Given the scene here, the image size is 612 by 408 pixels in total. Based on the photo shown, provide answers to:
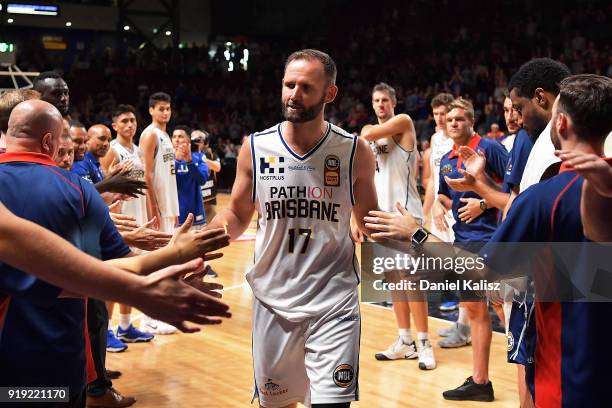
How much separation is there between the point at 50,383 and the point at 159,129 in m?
5.27

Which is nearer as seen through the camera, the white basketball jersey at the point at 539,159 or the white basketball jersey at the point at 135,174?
the white basketball jersey at the point at 539,159

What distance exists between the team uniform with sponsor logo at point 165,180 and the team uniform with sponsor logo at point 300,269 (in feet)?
13.5

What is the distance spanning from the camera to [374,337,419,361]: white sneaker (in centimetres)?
645

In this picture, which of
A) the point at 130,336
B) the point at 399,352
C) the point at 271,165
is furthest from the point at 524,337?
the point at 130,336

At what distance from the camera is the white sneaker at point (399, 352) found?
21.1 ft

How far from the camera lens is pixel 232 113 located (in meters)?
25.6

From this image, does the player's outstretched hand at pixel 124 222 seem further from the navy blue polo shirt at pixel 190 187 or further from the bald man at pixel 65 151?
the navy blue polo shirt at pixel 190 187

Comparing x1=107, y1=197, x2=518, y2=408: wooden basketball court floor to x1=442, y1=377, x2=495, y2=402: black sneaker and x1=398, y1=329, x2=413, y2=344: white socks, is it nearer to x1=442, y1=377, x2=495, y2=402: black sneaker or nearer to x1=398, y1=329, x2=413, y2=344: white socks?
x1=442, y1=377, x2=495, y2=402: black sneaker

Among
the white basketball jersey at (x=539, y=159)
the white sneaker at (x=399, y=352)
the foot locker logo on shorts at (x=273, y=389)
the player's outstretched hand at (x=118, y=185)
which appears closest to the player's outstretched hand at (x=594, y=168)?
the white basketball jersey at (x=539, y=159)

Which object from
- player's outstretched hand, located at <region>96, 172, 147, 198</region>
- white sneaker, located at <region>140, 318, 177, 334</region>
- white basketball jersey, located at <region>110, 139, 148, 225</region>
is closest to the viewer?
player's outstretched hand, located at <region>96, 172, 147, 198</region>

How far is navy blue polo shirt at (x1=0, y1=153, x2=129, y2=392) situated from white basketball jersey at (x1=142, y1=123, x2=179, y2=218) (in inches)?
191

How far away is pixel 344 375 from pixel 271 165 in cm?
112

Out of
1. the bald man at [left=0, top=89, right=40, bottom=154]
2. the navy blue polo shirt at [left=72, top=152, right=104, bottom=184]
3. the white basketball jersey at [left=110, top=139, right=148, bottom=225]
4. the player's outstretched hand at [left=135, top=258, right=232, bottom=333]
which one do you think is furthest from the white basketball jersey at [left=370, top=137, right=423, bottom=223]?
the player's outstretched hand at [left=135, top=258, right=232, bottom=333]

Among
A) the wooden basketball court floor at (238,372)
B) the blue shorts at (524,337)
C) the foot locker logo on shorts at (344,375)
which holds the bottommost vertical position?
the wooden basketball court floor at (238,372)
